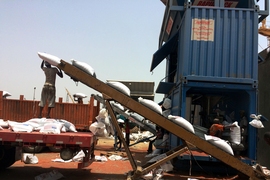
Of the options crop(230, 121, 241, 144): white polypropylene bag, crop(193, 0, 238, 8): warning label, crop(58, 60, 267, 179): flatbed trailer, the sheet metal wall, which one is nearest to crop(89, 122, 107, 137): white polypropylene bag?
crop(58, 60, 267, 179): flatbed trailer

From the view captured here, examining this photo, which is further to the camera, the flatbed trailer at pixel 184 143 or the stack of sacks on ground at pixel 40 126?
the stack of sacks on ground at pixel 40 126

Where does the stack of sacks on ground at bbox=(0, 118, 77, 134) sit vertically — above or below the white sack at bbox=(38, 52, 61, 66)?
below

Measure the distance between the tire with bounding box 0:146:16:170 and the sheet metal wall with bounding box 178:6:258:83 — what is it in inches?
195

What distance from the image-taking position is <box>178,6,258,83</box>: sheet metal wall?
7.53 meters

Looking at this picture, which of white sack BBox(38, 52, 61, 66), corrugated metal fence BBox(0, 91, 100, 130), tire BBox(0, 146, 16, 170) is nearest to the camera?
white sack BBox(38, 52, 61, 66)

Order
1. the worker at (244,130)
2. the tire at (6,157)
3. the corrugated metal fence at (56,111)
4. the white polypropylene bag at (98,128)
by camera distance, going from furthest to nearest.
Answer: the corrugated metal fence at (56,111)
the worker at (244,130)
the tire at (6,157)
the white polypropylene bag at (98,128)

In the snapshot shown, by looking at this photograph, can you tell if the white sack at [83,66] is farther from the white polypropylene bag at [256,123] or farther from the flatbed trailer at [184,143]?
the white polypropylene bag at [256,123]

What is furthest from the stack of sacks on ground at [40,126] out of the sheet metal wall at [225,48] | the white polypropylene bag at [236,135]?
the white polypropylene bag at [236,135]

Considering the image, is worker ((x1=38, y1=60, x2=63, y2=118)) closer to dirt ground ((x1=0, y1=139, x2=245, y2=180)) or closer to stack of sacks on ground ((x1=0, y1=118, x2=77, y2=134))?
stack of sacks on ground ((x1=0, y1=118, x2=77, y2=134))

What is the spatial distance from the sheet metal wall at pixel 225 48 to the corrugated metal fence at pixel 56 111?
11.7ft

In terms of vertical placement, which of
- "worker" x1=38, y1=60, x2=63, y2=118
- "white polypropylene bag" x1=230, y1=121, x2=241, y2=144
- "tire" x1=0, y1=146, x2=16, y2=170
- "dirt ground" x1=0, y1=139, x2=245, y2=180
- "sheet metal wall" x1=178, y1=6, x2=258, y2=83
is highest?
"sheet metal wall" x1=178, y1=6, x2=258, y2=83

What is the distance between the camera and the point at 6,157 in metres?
6.81

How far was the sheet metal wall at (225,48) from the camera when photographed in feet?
24.7

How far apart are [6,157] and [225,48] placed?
6548 millimetres
